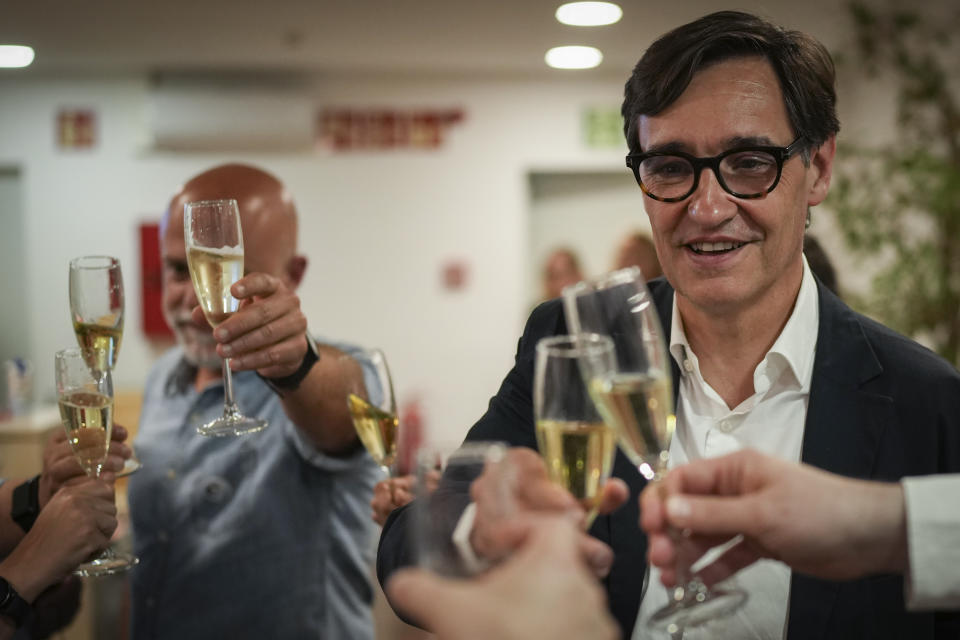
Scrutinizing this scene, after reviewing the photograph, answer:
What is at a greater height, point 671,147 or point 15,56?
point 15,56

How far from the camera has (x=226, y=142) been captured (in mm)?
5855

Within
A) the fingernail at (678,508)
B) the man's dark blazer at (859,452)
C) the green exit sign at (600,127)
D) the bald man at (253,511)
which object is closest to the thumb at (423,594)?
the fingernail at (678,508)

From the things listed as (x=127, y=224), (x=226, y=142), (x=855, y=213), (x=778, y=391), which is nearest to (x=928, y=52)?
(x=855, y=213)

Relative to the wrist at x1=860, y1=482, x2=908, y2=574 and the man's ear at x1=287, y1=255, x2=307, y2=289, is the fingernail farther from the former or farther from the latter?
the man's ear at x1=287, y1=255, x2=307, y2=289

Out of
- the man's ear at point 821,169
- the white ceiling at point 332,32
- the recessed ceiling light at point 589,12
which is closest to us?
the man's ear at point 821,169

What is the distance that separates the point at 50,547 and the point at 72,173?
517 cm

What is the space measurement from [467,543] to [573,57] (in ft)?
16.2

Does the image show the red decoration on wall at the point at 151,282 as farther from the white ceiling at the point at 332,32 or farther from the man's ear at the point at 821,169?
the man's ear at the point at 821,169

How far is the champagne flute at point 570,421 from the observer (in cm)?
101

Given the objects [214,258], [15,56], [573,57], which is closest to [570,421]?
[214,258]

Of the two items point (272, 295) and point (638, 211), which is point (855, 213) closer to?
point (638, 211)

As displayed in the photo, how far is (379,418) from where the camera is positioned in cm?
169

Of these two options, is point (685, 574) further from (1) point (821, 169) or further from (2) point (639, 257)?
(2) point (639, 257)

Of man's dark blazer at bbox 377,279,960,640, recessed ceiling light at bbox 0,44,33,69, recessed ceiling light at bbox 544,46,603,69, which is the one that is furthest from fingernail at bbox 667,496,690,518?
recessed ceiling light at bbox 0,44,33,69
